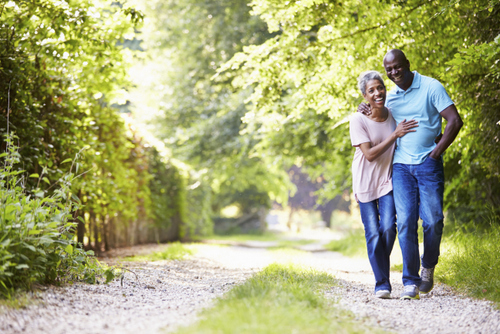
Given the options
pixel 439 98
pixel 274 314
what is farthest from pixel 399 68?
pixel 274 314

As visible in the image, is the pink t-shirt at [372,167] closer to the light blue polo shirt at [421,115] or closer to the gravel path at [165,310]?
the light blue polo shirt at [421,115]

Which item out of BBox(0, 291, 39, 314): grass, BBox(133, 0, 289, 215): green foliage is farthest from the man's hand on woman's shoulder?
BBox(133, 0, 289, 215): green foliage

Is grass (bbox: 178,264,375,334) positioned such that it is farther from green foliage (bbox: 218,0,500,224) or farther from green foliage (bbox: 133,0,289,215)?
green foliage (bbox: 133,0,289,215)

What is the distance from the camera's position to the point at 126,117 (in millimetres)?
8914

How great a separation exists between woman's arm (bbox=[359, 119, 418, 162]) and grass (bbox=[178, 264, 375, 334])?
126 centimetres

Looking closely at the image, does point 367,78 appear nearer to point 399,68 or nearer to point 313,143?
point 399,68

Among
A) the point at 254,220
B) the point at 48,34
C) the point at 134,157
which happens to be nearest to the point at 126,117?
the point at 134,157

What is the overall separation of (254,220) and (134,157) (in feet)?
61.0

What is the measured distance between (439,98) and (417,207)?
2.90 ft

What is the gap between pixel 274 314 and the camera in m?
2.41

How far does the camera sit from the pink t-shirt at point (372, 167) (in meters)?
3.97

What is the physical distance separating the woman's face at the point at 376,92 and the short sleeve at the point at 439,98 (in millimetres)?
385

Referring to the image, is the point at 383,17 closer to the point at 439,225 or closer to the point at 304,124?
the point at 439,225

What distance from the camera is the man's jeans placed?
12.2ft
